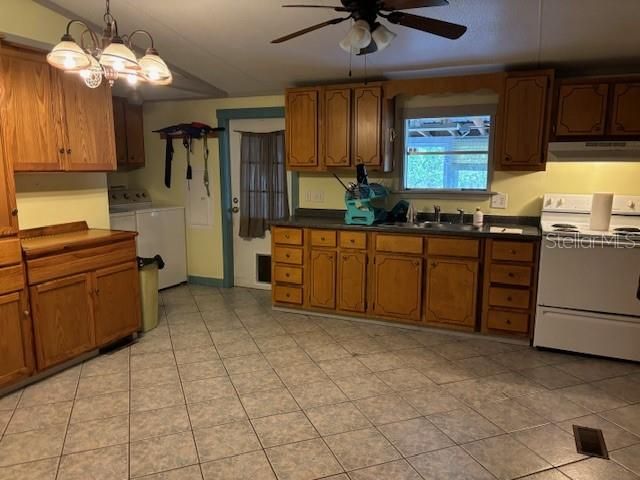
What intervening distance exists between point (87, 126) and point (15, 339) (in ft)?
5.26

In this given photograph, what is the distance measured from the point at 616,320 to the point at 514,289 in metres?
0.69

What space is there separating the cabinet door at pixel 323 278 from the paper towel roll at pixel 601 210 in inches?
82.5

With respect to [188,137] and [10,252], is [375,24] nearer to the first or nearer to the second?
[10,252]

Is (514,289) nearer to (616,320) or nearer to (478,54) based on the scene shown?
(616,320)

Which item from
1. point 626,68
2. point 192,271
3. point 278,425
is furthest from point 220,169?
point 626,68

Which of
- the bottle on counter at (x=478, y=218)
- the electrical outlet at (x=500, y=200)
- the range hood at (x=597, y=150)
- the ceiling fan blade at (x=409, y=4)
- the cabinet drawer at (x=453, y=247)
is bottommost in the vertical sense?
the cabinet drawer at (x=453, y=247)

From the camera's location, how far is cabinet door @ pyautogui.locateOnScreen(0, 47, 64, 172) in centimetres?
281

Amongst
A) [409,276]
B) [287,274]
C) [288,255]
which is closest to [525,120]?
[409,276]

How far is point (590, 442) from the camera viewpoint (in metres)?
2.30

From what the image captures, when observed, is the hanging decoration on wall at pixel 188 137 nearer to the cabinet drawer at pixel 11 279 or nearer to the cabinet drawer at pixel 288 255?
the cabinet drawer at pixel 288 255

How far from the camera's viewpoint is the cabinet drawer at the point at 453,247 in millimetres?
3547

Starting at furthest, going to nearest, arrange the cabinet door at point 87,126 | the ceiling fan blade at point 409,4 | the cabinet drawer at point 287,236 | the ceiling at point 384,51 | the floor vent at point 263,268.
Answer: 1. the floor vent at point 263,268
2. the cabinet drawer at point 287,236
3. the cabinet door at point 87,126
4. the ceiling at point 384,51
5. the ceiling fan blade at point 409,4

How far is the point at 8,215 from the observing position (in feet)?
8.82

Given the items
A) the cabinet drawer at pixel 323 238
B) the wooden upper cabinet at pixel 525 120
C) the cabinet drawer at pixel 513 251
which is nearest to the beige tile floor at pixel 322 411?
the cabinet drawer at pixel 513 251
